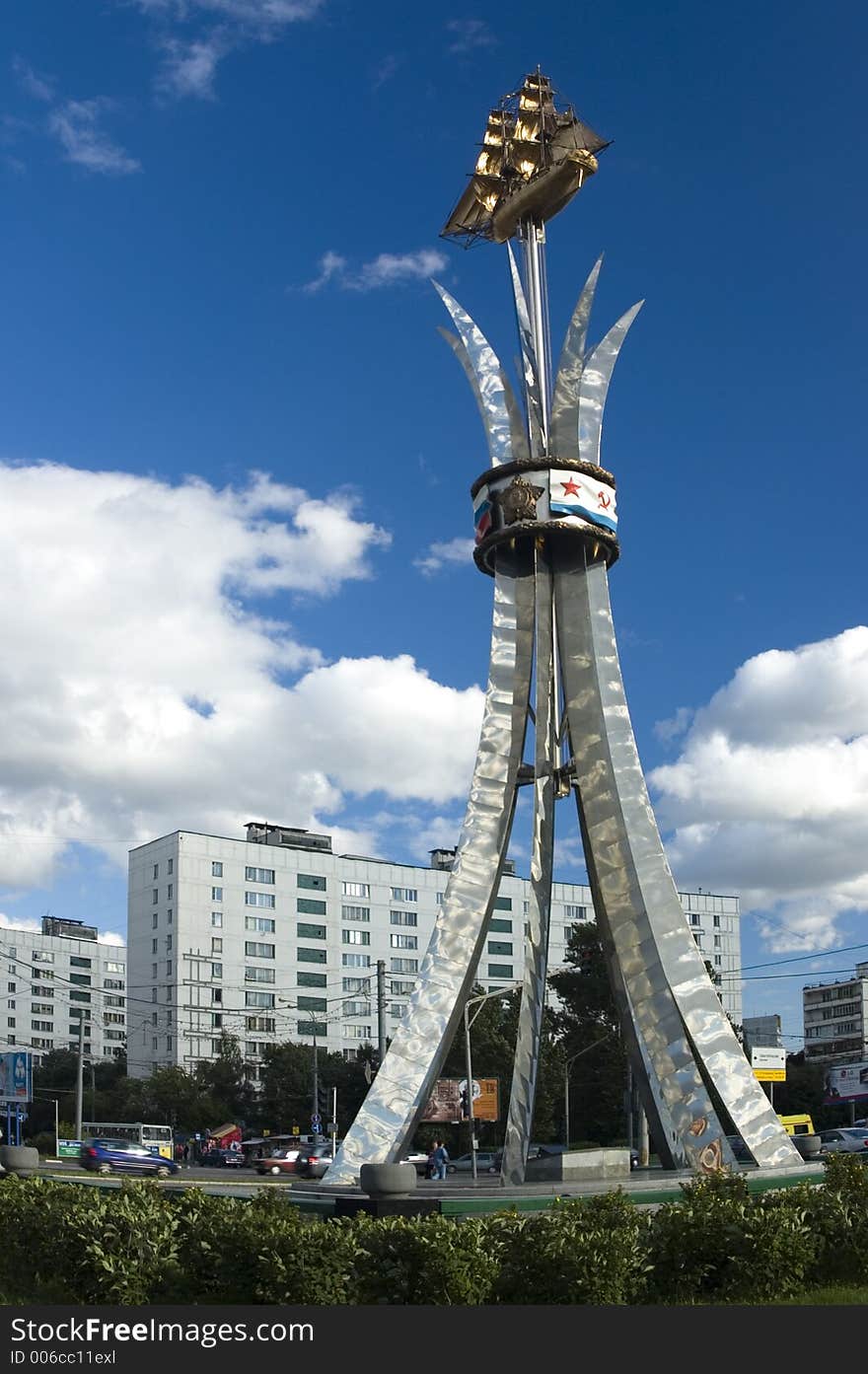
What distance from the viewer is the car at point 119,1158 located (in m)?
35.4

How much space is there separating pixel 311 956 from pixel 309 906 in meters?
2.68

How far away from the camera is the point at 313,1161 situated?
4053 centimetres

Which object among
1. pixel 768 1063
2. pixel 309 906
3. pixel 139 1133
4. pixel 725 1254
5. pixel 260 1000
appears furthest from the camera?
pixel 309 906

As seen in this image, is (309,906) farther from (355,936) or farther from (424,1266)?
(424,1266)

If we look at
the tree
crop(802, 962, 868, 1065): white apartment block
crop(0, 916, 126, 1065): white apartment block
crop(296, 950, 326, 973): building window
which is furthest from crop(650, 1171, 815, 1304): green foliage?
crop(802, 962, 868, 1065): white apartment block

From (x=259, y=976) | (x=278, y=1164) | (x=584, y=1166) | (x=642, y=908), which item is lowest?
A: (x=278, y=1164)

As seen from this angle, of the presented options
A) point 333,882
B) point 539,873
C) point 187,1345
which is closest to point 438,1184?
point 539,873

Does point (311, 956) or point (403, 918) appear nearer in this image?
point (311, 956)

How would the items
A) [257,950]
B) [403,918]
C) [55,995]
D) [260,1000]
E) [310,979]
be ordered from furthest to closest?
[55,995] → [403,918] → [310,979] → [257,950] → [260,1000]

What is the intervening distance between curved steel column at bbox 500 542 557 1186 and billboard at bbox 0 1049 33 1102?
88.4ft

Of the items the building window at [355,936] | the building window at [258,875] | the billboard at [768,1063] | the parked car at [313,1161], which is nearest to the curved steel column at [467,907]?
the parked car at [313,1161]

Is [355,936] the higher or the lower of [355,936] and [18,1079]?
the higher

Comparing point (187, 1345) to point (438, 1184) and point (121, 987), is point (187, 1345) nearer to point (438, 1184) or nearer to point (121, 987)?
point (438, 1184)

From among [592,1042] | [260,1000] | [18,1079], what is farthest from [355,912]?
[18,1079]
